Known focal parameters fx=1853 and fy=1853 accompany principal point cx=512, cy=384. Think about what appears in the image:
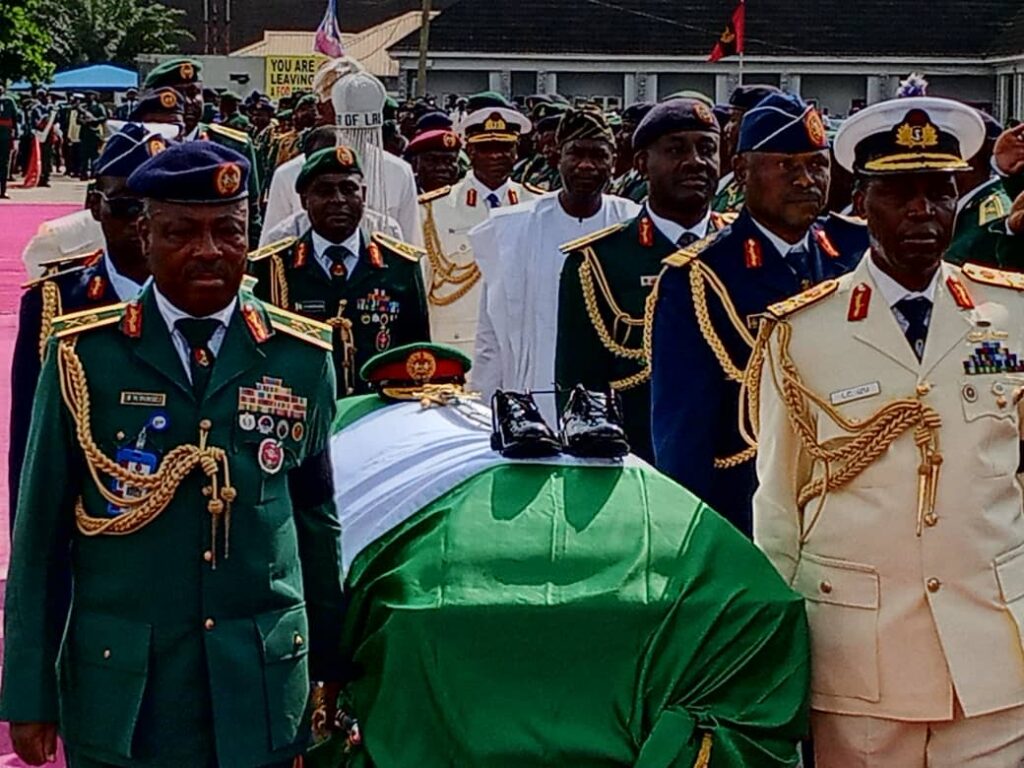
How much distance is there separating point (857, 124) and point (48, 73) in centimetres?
2749

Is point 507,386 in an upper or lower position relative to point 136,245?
lower

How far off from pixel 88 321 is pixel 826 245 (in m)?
2.03

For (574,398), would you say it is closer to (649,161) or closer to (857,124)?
(857,124)

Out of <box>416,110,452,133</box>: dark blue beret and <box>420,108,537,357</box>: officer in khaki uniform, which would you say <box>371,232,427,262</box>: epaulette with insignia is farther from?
<box>416,110,452,133</box>: dark blue beret

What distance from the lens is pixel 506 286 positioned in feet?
22.1

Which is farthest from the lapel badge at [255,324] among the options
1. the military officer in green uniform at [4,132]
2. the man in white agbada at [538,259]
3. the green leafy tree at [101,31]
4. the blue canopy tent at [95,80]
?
the green leafy tree at [101,31]

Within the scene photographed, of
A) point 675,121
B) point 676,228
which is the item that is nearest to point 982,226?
point 676,228

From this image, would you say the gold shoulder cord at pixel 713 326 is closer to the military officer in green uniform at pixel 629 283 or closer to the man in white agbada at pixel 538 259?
the military officer in green uniform at pixel 629 283

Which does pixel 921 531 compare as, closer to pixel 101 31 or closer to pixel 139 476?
pixel 139 476

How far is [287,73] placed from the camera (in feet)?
91.7

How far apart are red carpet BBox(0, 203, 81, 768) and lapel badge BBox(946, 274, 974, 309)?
3024 millimetres

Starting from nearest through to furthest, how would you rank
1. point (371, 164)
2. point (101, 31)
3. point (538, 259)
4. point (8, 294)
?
point (538, 259)
point (371, 164)
point (8, 294)
point (101, 31)

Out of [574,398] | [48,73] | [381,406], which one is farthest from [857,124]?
[48,73]

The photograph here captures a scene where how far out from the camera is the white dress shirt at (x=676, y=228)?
219 inches
